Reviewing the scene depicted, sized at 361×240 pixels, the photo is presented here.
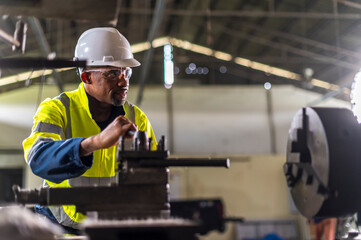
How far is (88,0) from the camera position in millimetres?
3006

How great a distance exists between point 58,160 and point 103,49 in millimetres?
778

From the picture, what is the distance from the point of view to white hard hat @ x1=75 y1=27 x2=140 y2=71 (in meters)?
2.08

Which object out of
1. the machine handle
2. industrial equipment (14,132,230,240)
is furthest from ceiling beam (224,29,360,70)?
industrial equipment (14,132,230,240)

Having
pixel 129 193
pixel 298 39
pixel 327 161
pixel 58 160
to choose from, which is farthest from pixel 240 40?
pixel 129 193

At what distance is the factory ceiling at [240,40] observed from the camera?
8.38 m

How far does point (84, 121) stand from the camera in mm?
1966

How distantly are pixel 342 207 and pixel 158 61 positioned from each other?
30.7 ft

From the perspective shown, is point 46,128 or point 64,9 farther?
point 64,9

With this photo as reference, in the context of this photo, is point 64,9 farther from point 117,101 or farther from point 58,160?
point 58,160

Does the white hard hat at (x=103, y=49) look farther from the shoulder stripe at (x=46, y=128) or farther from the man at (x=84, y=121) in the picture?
the shoulder stripe at (x=46, y=128)

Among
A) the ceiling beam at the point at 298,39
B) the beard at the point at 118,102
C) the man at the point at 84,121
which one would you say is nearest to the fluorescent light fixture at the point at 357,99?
the man at the point at 84,121

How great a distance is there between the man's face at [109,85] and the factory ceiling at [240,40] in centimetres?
515

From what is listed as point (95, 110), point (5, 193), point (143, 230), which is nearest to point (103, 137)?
point (143, 230)

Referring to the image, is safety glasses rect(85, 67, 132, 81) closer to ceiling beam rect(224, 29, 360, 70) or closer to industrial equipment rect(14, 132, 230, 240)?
industrial equipment rect(14, 132, 230, 240)
